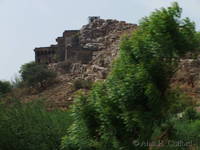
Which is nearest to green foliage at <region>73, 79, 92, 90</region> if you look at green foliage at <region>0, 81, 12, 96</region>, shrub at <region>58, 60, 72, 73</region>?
green foliage at <region>0, 81, 12, 96</region>

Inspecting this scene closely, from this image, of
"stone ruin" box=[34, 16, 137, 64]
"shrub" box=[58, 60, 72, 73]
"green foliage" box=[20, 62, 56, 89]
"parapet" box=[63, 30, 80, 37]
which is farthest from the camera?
"parapet" box=[63, 30, 80, 37]

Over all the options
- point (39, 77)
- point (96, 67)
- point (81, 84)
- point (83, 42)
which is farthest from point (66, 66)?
point (81, 84)

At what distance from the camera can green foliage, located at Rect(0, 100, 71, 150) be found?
11906 millimetres

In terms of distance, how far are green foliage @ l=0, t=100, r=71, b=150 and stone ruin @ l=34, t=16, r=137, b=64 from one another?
2692 centimetres

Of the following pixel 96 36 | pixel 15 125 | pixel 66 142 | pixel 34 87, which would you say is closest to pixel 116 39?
pixel 96 36

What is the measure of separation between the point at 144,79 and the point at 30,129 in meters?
6.13

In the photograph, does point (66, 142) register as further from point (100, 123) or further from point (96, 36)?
point (96, 36)

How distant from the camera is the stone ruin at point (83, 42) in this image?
4012 cm

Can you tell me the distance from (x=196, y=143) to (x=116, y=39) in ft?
100

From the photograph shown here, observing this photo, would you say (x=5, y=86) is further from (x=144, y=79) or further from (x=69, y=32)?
(x=144, y=79)

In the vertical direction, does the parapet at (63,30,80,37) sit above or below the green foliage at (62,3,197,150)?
above

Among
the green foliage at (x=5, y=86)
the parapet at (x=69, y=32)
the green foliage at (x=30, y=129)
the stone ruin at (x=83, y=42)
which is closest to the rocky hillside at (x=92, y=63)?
the stone ruin at (x=83, y=42)

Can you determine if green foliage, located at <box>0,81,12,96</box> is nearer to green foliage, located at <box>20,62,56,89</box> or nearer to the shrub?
green foliage, located at <box>20,62,56,89</box>

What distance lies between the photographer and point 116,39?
40.5 metres
